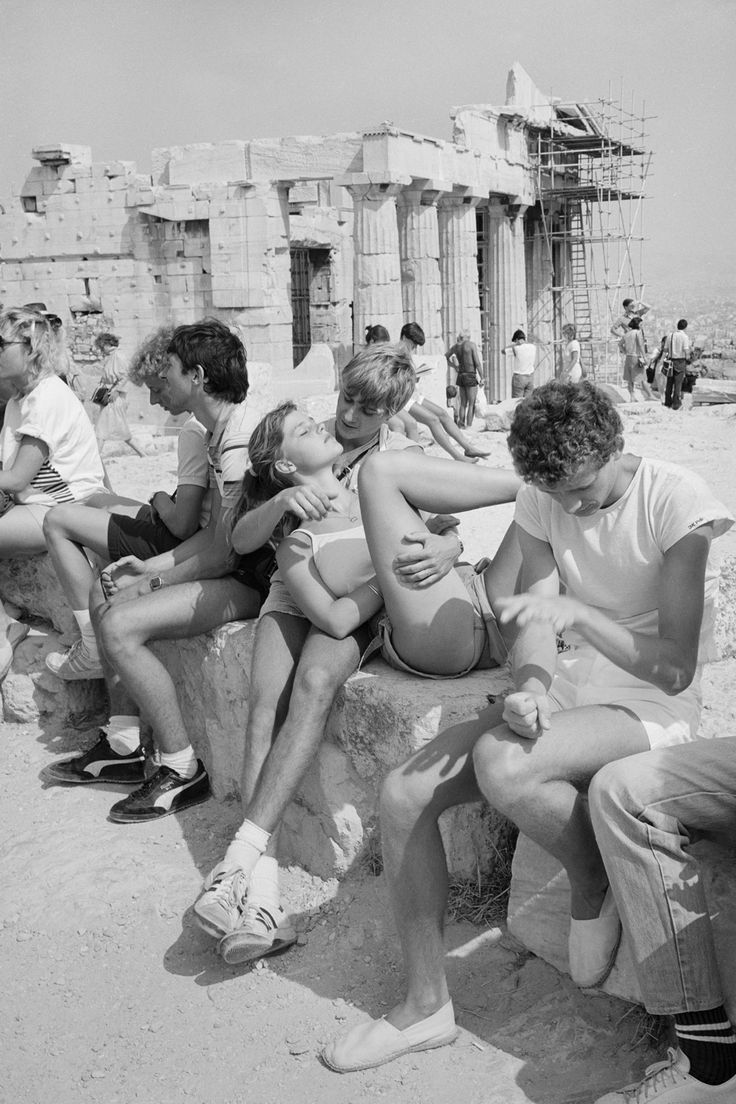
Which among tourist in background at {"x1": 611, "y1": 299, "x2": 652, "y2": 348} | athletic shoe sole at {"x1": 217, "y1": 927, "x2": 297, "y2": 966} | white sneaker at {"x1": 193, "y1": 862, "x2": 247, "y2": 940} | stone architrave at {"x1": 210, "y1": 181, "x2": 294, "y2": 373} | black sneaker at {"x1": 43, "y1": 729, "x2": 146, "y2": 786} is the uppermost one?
stone architrave at {"x1": 210, "y1": 181, "x2": 294, "y2": 373}

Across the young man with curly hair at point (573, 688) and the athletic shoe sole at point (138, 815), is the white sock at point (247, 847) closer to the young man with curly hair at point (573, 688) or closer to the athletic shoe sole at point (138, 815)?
the young man with curly hair at point (573, 688)

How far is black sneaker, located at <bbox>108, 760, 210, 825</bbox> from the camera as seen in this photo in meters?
3.97

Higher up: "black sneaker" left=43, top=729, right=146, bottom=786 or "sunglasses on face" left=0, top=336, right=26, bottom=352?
"sunglasses on face" left=0, top=336, right=26, bottom=352

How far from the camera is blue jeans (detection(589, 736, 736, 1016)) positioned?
2348 mm

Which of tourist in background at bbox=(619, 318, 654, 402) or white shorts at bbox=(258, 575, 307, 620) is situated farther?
tourist in background at bbox=(619, 318, 654, 402)

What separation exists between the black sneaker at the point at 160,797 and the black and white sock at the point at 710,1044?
2.15m

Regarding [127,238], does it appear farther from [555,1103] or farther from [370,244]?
[555,1103]

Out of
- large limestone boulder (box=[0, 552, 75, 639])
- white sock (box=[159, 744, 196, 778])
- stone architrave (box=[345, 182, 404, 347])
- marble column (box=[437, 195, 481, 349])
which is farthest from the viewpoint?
marble column (box=[437, 195, 481, 349])

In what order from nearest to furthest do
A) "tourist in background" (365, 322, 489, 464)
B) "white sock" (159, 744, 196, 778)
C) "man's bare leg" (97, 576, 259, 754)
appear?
"man's bare leg" (97, 576, 259, 754) < "white sock" (159, 744, 196, 778) < "tourist in background" (365, 322, 489, 464)

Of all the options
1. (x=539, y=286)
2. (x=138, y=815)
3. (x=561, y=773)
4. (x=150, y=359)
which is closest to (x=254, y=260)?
(x=150, y=359)

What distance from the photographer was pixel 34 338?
15.8 feet

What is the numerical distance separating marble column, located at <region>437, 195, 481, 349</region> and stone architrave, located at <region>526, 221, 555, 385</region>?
634 cm

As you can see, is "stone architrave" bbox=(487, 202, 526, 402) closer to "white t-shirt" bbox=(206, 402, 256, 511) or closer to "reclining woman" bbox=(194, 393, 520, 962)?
"white t-shirt" bbox=(206, 402, 256, 511)

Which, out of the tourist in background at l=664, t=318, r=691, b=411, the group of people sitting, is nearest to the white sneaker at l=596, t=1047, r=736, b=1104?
the group of people sitting
